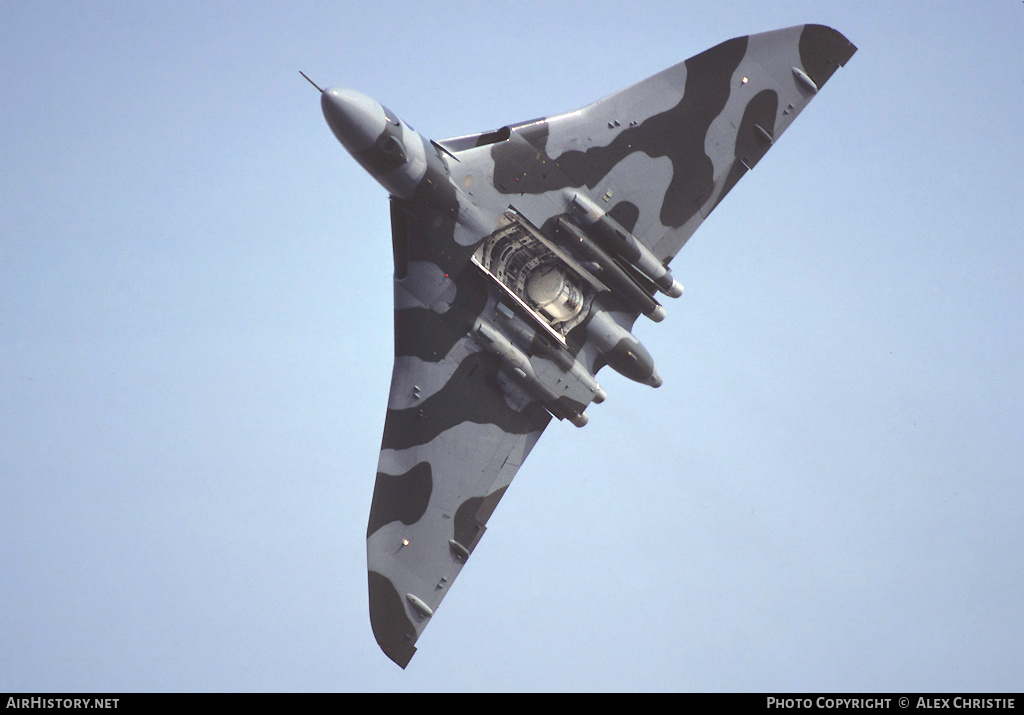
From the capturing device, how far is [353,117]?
63.6 feet

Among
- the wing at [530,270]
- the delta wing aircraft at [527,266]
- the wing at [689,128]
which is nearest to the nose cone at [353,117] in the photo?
the delta wing aircraft at [527,266]

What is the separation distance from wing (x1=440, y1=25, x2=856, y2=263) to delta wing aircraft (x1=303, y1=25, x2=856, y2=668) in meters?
0.03

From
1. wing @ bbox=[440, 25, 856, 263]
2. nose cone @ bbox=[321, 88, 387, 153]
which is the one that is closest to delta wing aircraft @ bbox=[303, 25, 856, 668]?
wing @ bbox=[440, 25, 856, 263]

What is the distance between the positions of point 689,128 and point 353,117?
8.13m

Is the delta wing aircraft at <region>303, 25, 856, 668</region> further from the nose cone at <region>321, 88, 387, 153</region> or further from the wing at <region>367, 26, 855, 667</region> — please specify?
the nose cone at <region>321, 88, 387, 153</region>

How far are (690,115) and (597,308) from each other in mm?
5265

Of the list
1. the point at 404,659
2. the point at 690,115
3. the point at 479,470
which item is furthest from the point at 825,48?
the point at 404,659

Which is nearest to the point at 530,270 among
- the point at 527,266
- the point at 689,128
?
the point at 527,266

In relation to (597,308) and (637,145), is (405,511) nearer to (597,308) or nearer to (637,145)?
(597,308)

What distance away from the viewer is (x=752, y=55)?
877 inches

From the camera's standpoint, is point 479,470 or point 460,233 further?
point 479,470

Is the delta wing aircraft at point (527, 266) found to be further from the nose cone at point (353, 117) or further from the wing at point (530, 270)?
the nose cone at point (353, 117)

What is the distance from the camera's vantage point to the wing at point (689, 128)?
21.9 m

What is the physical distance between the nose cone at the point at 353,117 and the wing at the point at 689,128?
428cm
